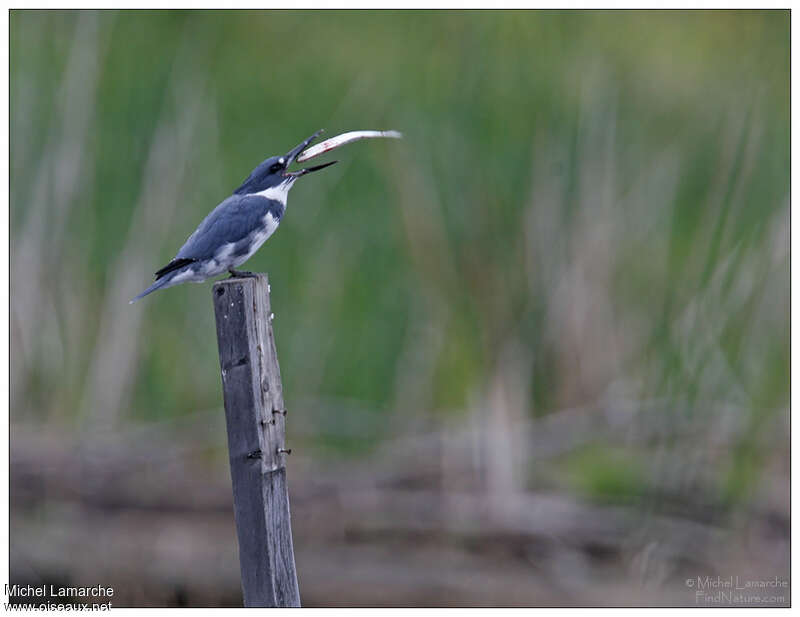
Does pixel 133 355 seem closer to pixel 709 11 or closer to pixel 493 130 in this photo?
pixel 493 130

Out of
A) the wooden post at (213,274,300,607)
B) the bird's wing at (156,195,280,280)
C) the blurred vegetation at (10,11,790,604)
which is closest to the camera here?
the wooden post at (213,274,300,607)

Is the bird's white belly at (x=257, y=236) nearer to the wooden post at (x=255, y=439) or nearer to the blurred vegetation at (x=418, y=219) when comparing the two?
the wooden post at (x=255, y=439)

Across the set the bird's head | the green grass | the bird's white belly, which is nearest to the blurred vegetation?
the green grass

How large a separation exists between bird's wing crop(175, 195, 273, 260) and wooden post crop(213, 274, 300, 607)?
441mm

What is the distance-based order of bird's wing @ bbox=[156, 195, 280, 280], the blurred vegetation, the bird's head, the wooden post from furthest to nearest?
the blurred vegetation < the bird's head < bird's wing @ bbox=[156, 195, 280, 280] < the wooden post

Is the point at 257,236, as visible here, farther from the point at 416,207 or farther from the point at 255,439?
the point at 416,207

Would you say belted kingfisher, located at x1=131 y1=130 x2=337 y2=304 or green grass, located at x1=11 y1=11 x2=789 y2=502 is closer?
belted kingfisher, located at x1=131 y1=130 x2=337 y2=304

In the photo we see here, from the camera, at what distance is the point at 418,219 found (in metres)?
4.60

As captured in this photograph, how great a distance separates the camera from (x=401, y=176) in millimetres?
4648

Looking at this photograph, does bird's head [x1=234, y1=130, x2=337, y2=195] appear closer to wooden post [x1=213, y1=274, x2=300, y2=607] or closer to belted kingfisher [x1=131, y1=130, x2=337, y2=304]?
belted kingfisher [x1=131, y1=130, x2=337, y2=304]

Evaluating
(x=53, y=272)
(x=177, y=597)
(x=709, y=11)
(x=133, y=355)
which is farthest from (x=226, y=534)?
(x=709, y=11)

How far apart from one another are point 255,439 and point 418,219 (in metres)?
2.38

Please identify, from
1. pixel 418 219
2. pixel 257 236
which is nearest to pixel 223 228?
pixel 257 236

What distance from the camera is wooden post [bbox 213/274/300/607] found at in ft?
7.87
